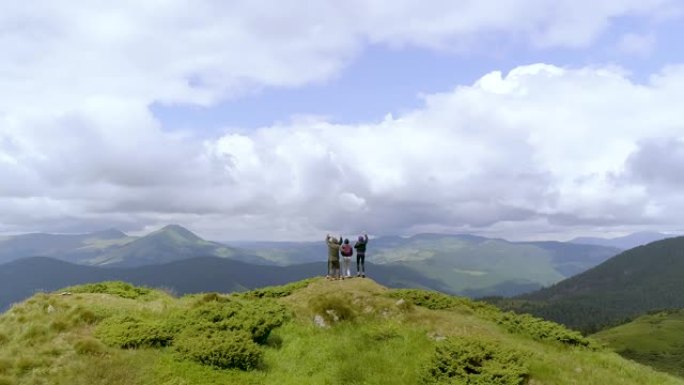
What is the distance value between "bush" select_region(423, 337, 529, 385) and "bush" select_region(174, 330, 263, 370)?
746cm

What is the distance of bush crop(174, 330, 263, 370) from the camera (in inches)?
869

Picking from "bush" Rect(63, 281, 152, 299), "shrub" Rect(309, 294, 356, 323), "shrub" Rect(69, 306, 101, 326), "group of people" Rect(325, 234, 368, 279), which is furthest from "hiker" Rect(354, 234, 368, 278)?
"shrub" Rect(69, 306, 101, 326)

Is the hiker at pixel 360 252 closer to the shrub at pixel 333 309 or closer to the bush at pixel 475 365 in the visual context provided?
the shrub at pixel 333 309

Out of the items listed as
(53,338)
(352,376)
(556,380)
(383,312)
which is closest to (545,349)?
(556,380)

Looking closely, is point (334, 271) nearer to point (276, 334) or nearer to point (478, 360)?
point (276, 334)

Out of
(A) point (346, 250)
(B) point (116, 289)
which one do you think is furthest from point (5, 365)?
(A) point (346, 250)

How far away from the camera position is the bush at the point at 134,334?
2378 centimetres

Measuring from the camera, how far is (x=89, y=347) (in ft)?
73.5

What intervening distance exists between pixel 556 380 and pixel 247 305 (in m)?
16.1

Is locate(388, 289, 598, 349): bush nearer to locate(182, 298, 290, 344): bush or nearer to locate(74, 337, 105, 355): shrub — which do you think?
locate(182, 298, 290, 344): bush

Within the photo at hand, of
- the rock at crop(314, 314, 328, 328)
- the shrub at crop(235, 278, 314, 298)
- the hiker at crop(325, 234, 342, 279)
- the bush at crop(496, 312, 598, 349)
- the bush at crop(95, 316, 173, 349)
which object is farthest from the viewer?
the hiker at crop(325, 234, 342, 279)

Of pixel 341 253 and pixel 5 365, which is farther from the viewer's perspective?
pixel 341 253

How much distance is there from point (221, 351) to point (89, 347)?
18.6 ft

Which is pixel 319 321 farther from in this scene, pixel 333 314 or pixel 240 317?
pixel 240 317
